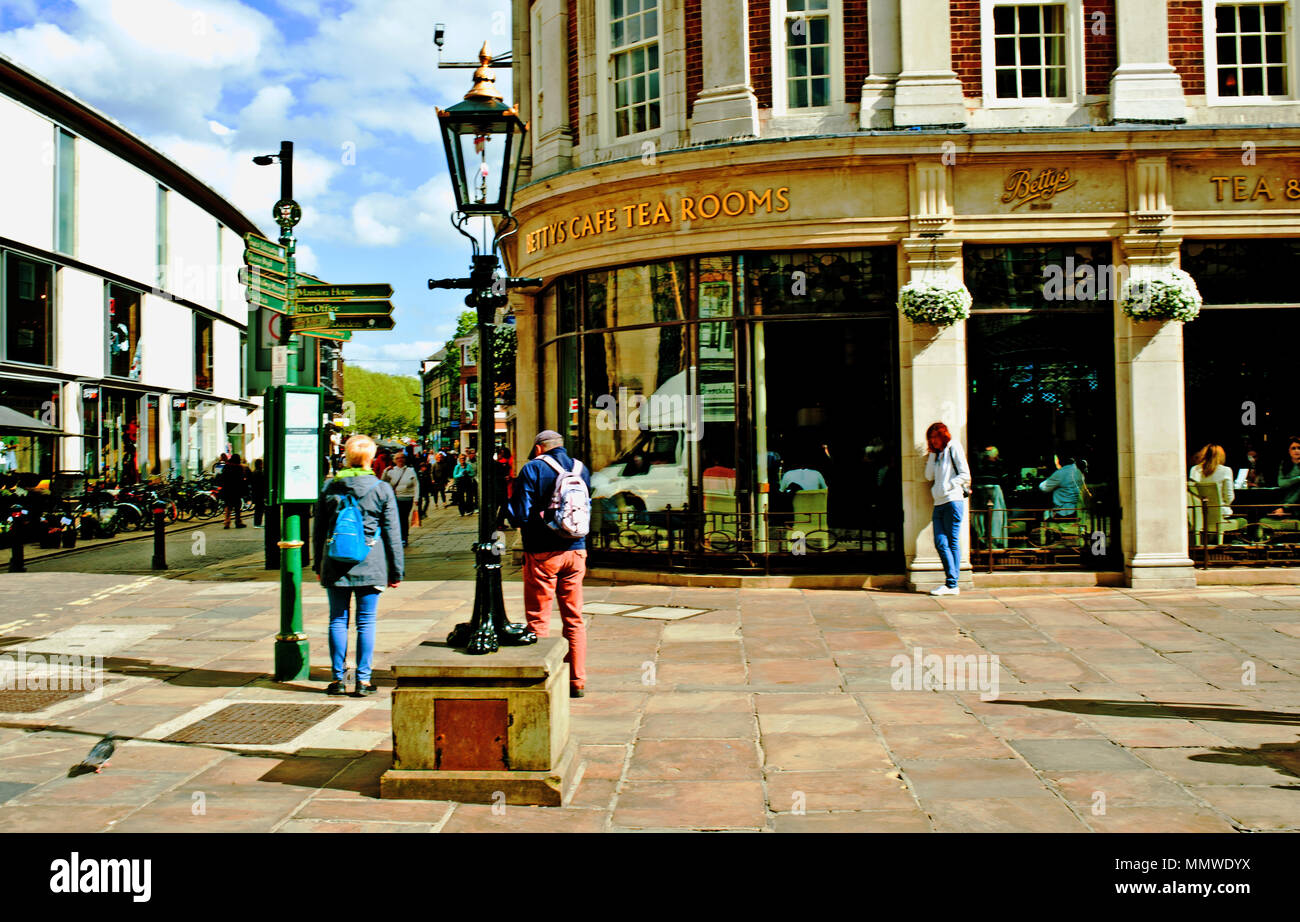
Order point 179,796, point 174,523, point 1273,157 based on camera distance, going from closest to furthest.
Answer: point 179,796 < point 1273,157 < point 174,523

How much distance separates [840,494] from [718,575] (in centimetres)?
175

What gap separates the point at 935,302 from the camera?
12.1 meters

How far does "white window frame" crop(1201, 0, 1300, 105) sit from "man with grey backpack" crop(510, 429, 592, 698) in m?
9.78

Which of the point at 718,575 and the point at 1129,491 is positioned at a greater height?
the point at 1129,491

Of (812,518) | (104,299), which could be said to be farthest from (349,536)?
(104,299)

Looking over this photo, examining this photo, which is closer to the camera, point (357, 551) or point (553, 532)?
point (553, 532)

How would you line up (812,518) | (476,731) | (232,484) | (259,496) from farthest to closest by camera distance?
1. (232,484)
2. (259,496)
3. (812,518)
4. (476,731)

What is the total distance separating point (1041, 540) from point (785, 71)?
6.34 meters

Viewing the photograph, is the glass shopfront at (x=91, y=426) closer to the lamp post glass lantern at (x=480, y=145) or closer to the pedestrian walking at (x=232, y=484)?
the pedestrian walking at (x=232, y=484)

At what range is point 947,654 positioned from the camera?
29.6 feet

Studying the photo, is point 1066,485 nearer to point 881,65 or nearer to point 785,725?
point 881,65

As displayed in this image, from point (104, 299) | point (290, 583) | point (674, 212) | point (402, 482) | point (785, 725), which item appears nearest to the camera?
point (785, 725)
